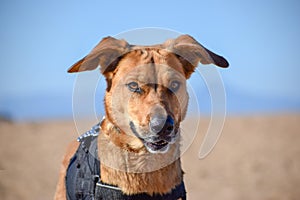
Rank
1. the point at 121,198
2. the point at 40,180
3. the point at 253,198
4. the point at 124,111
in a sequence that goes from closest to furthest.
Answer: the point at 121,198
the point at 124,111
the point at 253,198
the point at 40,180

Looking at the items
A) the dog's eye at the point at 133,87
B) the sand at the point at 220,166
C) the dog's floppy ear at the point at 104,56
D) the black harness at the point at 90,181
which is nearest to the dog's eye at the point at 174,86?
the dog's eye at the point at 133,87

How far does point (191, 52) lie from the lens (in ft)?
17.7

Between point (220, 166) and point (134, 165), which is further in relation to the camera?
point (220, 166)

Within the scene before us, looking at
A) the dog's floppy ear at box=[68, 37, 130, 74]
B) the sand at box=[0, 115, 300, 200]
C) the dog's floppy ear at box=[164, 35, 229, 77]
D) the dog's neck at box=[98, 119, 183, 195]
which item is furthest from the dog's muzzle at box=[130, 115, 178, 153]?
the sand at box=[0, 115, 300, 200]

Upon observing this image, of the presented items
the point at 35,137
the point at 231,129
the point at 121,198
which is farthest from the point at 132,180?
the point at 231,129

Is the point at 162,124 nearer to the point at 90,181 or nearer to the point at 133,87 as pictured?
the point at 133,87

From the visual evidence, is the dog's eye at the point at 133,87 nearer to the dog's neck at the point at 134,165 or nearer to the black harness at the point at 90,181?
the dog's neck at the point at 134,165

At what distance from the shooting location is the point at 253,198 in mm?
12234

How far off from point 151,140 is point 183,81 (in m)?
0.71

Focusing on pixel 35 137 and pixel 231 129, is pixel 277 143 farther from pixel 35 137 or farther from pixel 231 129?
pixel 35 137

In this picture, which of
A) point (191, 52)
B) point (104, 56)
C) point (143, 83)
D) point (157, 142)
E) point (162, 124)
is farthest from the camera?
point (191, 52)

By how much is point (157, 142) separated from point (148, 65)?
0.71 m

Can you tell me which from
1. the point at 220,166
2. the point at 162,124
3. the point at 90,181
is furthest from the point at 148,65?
the point at 220,166

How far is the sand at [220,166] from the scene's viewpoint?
498 inches
